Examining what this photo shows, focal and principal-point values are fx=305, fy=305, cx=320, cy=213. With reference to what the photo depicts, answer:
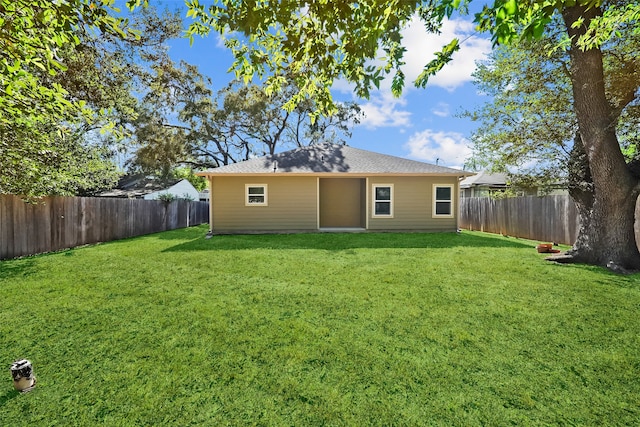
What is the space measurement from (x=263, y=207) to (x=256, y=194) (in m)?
0.60

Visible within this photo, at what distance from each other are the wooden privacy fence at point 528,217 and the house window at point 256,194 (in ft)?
32.3

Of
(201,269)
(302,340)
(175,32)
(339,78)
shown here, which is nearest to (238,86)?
(175,32)

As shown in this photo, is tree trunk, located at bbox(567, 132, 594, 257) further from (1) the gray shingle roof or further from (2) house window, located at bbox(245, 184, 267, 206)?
(2) house window, located at bbox(245, 184, 267, 206)

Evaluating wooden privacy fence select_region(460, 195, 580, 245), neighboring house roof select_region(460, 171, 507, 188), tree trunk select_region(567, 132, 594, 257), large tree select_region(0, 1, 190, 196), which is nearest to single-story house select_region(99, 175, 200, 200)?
large tree select_region(0, 1, 190, 196)

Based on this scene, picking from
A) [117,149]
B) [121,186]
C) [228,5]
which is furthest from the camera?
[121,186]

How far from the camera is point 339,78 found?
4.06 meters

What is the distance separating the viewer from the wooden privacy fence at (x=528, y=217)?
30.6 ft

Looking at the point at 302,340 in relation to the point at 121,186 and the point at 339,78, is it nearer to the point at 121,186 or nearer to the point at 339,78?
the point at 339,78

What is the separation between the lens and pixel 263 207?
40.6 ft

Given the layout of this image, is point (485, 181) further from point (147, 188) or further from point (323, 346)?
point (147, 188)

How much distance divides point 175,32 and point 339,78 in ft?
38.5

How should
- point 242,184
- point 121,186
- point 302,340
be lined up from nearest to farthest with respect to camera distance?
point 302,340 → point 242,184 → point 121,186

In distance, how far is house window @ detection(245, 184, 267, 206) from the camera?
12336 millimetres

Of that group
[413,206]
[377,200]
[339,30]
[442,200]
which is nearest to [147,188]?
[377,200]
